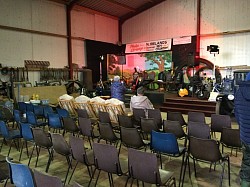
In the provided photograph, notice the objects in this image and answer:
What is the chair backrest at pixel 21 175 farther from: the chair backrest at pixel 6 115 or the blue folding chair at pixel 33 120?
the chair backrest at pixel 6 115

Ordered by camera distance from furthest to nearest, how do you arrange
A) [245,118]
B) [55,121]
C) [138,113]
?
[138,113]
[55,121]
[245,118]

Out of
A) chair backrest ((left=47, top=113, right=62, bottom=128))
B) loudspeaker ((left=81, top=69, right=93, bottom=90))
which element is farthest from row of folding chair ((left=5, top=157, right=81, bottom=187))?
loudspeaker ((left=81, top=69, right=93, bottom=90))

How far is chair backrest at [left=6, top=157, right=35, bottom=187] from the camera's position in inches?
95.2

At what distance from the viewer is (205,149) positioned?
311 centimetres

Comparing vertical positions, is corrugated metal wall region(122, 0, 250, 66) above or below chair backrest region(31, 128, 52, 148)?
above

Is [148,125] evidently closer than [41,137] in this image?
No

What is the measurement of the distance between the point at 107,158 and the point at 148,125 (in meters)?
1.79

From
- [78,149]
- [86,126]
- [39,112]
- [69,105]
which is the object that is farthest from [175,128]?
[39,112]

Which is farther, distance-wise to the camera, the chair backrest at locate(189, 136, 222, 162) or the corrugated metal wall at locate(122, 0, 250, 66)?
the corrugated metal wall at locate(122, 0, 250, 66)

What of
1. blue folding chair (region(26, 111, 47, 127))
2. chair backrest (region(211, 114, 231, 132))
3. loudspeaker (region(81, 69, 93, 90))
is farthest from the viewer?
loudspeaker (region(81, 69, 93, 90))

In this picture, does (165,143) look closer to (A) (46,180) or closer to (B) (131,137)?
(B) (131,137)

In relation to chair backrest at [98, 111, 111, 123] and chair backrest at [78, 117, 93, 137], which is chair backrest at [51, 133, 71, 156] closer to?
chair backrest at [78, 117, 93, 137]

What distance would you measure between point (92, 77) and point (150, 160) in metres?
13.0

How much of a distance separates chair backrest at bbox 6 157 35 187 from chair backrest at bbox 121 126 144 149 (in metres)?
1.73
